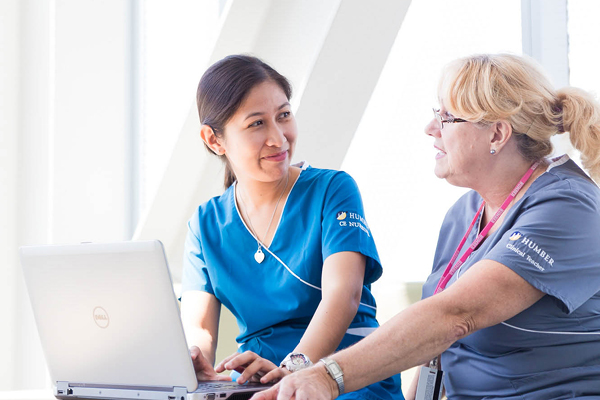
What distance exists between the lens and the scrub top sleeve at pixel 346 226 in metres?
1.72

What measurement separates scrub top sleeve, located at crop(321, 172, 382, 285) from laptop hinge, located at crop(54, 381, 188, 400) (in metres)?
0.56

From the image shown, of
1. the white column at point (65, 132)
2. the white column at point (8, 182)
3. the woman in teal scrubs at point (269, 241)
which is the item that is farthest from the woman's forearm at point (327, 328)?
the white column at point (8, 182)

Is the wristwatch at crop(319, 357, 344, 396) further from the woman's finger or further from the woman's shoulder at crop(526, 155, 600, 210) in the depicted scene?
the woman's shoulder at crop(526, 155, 600, 210)

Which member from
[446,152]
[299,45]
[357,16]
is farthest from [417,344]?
[299,45]

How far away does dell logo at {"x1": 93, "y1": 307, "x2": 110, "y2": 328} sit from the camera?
135cm

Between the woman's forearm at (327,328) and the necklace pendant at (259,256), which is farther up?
the necklace pendant at (259,256)

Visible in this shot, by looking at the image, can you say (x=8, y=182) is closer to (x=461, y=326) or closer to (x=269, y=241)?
(x=269, y=241)

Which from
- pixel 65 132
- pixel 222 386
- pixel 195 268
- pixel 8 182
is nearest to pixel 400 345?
pixel 222 386

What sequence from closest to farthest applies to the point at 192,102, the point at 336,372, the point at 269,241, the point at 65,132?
the point at 336,372
the point at 269,241
the point at 192,102
the point at 65,132

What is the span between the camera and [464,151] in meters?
1.61

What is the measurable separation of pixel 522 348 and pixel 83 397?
0.94 m

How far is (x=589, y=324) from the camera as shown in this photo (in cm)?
145

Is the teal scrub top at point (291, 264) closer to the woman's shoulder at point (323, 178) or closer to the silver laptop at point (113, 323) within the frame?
the woman's shoulder at point (323, 178)

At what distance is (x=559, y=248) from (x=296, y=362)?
1.94 feet
